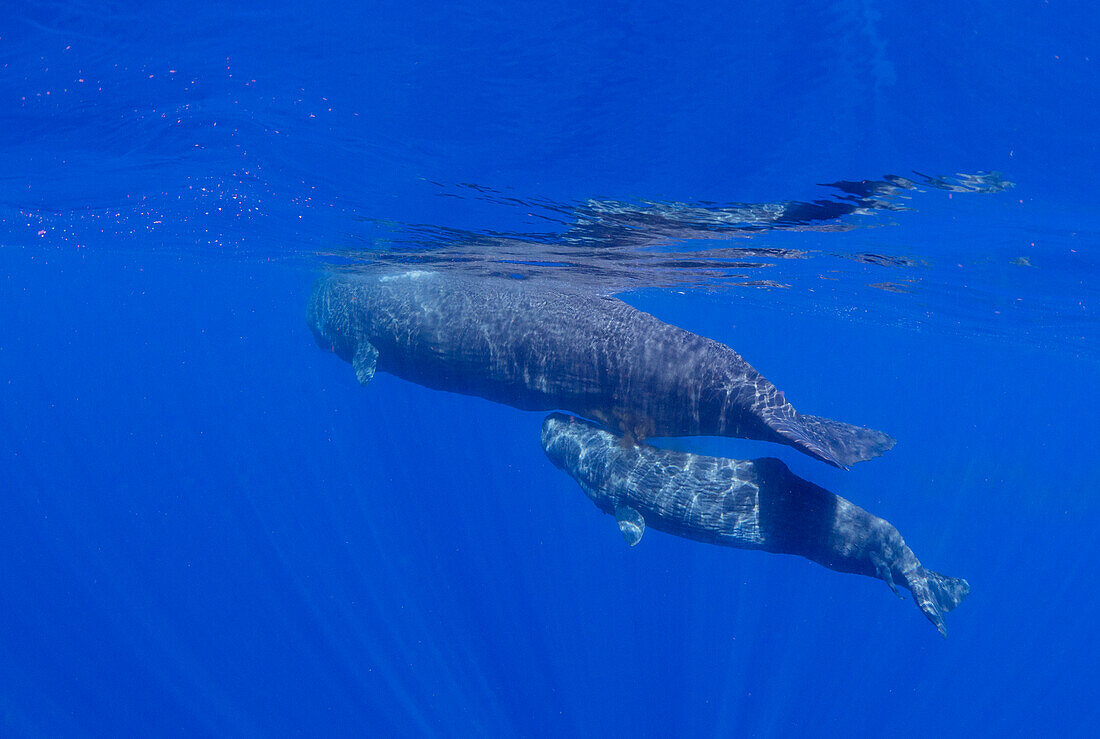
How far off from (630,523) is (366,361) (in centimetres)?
845

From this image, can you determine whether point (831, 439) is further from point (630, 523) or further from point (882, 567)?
point (630, 523)

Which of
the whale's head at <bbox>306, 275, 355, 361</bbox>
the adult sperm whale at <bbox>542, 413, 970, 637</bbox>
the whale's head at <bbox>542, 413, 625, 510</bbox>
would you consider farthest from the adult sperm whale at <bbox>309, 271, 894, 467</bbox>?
the whale's head at <bbox>306, 275, 355, 361</bbox>

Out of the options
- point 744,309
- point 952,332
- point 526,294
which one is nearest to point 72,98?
point 526,294

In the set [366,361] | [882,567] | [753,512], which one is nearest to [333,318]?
[366,361]

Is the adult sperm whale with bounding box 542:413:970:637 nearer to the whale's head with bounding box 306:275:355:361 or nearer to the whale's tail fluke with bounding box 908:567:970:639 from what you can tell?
the whale's tail fluke with bounding box 908:567:970:639

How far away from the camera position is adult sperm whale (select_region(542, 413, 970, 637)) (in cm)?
866

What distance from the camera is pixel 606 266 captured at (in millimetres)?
17812

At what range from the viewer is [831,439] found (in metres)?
8.51

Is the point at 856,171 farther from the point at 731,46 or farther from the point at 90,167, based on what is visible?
the point at 90,167

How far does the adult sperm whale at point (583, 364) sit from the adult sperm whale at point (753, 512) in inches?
27.2

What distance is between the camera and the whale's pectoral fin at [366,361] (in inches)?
568

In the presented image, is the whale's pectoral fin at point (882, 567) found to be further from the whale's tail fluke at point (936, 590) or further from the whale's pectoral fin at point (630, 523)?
the whale's pectoral fin at point (630, 523)

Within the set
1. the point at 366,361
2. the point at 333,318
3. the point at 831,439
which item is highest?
the point at 333,318

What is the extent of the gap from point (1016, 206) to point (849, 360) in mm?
66956
